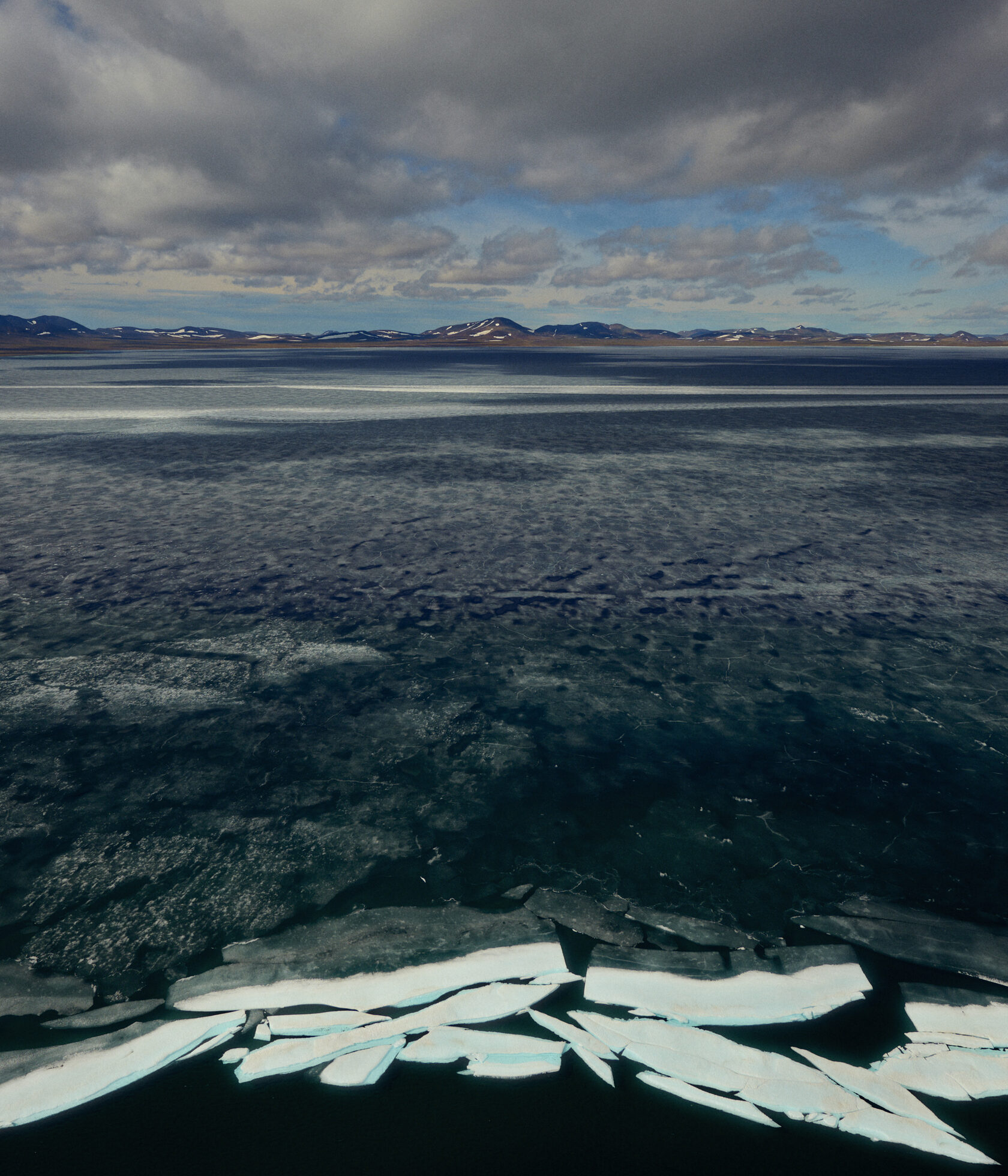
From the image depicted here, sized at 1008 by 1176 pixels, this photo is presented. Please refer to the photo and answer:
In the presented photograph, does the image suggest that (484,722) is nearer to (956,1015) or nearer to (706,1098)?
(706,1098)

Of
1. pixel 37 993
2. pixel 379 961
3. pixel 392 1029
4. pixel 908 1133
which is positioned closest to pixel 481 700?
pixel 379 961

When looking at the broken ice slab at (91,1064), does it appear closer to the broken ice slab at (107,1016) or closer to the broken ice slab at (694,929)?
the broken ice slab at (107,1016)

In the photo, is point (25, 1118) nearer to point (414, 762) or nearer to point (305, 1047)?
point (305, 1047)

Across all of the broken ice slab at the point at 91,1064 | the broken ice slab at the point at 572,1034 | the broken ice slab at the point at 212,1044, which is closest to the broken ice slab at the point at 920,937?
the broken ice slab at the point at 572,1034

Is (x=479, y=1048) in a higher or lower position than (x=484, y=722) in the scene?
lower

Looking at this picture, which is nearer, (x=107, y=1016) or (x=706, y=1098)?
(x=706, y=1098)

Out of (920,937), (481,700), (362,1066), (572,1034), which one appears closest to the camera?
(362,1066)

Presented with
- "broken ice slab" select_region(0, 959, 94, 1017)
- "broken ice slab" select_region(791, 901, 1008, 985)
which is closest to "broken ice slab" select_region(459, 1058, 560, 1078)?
"broken ice slab" select_region(791, 901, 1008, 985)

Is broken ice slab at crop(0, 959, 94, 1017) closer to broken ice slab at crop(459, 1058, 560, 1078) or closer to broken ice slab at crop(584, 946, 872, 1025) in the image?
broken ice slab at crop(459, 1058, 560, 1078)
